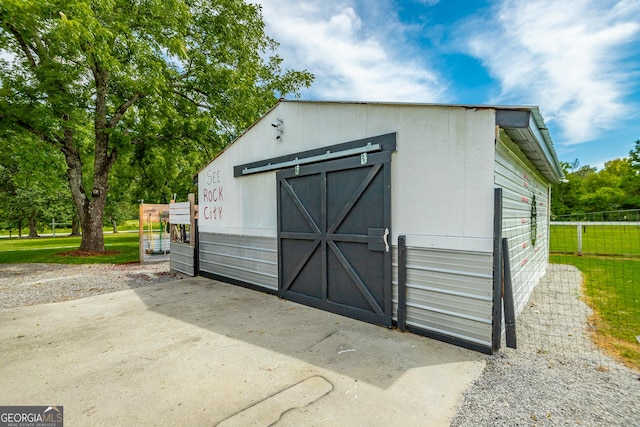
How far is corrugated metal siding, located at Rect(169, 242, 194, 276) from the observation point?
7.68 metres

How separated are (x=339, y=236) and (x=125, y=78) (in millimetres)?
9840

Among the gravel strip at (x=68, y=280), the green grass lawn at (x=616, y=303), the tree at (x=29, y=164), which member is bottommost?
the gravel strip at (x=68, y=280)

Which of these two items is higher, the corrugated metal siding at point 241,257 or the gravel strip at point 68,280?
the corrugated metal siding at point 241,257

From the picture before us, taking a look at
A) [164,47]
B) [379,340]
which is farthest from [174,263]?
[164,47]

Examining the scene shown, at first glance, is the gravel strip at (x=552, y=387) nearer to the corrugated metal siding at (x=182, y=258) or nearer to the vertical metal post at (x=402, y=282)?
the vertical metal post at (x=402, y=282)

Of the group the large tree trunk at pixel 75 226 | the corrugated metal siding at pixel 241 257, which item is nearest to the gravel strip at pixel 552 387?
the corrugated metal siding at pixel 241 257

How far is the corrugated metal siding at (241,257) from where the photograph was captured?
5.64 metres

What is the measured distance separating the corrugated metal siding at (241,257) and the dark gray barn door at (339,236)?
1.27 ft

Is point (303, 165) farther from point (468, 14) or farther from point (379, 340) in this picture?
point (468, 14)

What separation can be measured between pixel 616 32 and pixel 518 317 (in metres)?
6.66

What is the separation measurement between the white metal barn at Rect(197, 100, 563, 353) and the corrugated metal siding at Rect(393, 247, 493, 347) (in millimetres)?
11

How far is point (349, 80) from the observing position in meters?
8.70

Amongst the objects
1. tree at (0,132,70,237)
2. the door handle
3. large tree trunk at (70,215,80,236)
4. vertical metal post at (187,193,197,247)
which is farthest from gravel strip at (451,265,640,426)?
large tree trunk at (70,215,80,236)

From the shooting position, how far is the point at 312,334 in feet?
12.1
